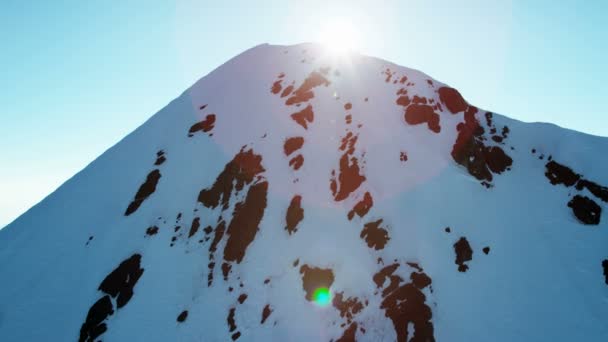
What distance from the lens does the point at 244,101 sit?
2016 inches

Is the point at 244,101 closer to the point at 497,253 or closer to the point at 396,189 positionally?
the point at 396,189

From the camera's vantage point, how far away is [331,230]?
32.2 meters

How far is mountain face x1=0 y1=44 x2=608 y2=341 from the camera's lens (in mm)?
26297

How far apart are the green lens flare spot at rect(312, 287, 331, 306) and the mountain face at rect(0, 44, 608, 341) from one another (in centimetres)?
16

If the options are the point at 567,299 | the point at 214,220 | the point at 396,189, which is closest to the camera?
the point at 567,299

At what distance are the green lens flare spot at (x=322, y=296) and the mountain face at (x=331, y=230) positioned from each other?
0.53 feet

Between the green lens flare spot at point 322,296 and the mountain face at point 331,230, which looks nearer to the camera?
the mountain face at point 331,230

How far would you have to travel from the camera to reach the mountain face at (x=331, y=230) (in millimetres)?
26297

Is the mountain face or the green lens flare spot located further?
the green lens flare spot

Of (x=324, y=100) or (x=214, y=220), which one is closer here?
(x=214, y=220)

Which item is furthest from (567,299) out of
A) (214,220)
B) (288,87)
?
(288,87)

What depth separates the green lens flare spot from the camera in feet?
90.7

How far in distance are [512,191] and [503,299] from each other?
1248 centimetres

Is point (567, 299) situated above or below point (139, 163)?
below
